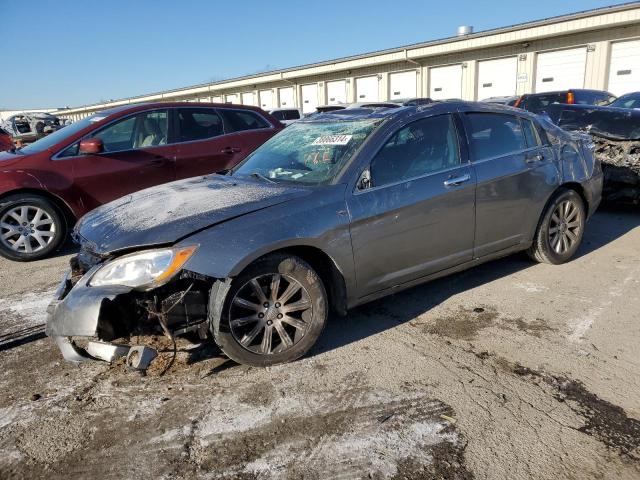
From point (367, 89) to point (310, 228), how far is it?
26904mm

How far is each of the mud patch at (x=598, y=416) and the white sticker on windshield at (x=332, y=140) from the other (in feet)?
6.34

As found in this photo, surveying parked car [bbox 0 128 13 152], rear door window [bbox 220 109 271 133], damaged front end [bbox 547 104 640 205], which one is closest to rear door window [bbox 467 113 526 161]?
damaged front end [bbox 547 104 640 205]

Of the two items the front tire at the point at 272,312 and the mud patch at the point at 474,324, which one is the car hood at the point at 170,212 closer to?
the front tire at the point at 272,312

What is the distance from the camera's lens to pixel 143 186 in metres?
6.03

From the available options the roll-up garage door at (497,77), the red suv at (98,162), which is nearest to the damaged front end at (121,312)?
the red suv at (98,162)

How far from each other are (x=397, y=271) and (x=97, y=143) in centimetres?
393

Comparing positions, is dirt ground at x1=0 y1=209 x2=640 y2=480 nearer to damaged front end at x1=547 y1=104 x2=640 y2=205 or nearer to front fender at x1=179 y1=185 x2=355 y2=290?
front fender at x1=179 y1=185 x2=355 y2=290

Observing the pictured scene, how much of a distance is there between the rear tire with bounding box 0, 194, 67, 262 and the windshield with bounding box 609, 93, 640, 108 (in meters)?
11.4

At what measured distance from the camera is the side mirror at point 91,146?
5.56 meters

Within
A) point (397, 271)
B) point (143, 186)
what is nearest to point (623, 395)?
point (397, 271)

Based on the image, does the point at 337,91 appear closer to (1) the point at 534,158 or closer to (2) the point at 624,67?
(2) the point at 624,67

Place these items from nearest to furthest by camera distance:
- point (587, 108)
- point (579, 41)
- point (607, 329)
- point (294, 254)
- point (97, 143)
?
point (294, 254)
point (607, 329)
point (97, 143)
point (587, 108)
point (579, 41)

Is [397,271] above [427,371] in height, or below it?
above

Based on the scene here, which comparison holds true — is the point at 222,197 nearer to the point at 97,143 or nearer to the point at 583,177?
the point at 97,143
